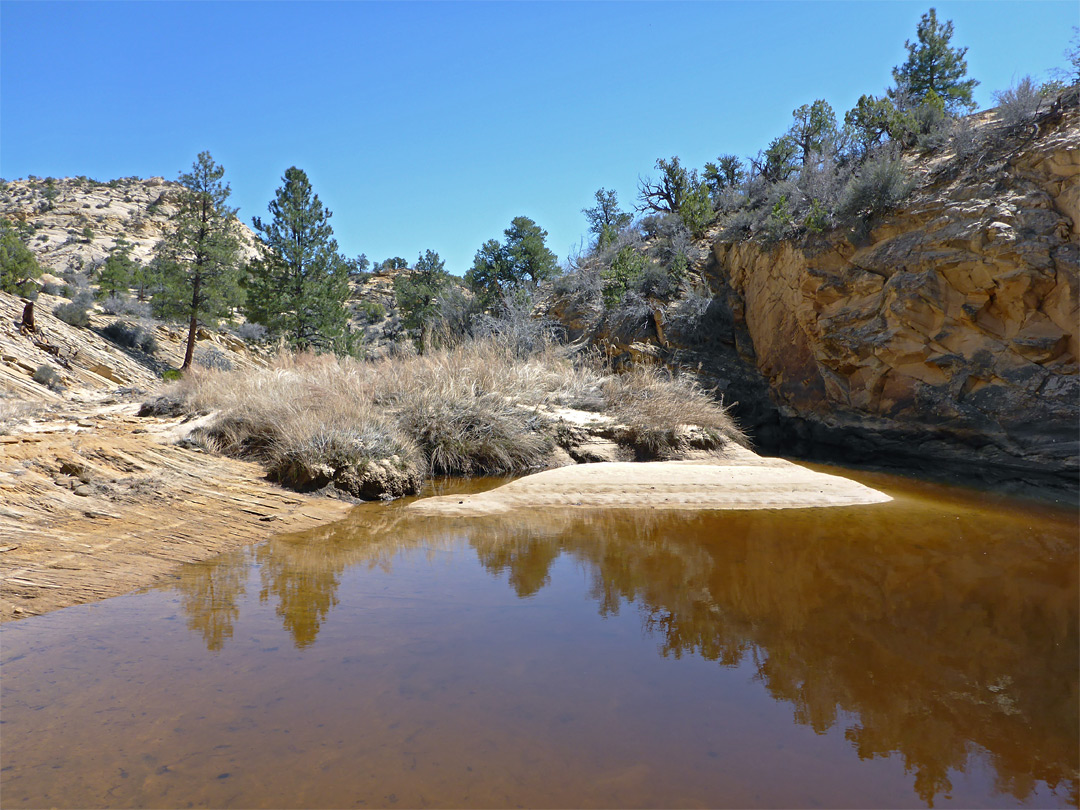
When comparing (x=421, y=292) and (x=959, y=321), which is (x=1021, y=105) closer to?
(x=959, y=321)

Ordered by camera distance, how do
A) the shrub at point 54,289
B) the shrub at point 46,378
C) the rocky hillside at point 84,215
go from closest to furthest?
the shrub at point 46,378
the shrub at point 54,289
the rocky hillside at point 84,215

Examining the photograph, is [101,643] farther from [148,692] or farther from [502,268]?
[502,268]

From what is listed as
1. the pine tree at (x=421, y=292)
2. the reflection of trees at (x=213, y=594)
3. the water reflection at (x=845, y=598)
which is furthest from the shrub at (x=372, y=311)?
the reflection of trees at (x=213, y=594)

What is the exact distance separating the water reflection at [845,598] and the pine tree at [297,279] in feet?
56.7

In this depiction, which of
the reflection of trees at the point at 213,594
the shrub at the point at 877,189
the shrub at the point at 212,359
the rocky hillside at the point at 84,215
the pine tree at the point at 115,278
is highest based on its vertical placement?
the rocky hillside at the point at 84,215

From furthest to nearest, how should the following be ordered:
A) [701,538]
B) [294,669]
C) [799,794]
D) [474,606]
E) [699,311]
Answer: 1. [699,311]
2. [701,538]
3. [474,606]
4. [294,669]
5. [799,794]

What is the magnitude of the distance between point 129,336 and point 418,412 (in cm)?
1754

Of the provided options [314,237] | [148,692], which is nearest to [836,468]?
[148,692]

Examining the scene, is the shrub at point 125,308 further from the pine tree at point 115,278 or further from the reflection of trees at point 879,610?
the reflection of trees at point 879,610

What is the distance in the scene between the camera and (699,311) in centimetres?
1608

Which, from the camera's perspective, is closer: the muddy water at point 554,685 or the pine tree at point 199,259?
the muddy water at point 554,685

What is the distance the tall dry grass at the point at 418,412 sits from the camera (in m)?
8.05

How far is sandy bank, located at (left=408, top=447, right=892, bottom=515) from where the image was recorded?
781 centimetres

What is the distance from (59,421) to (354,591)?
282 inches
